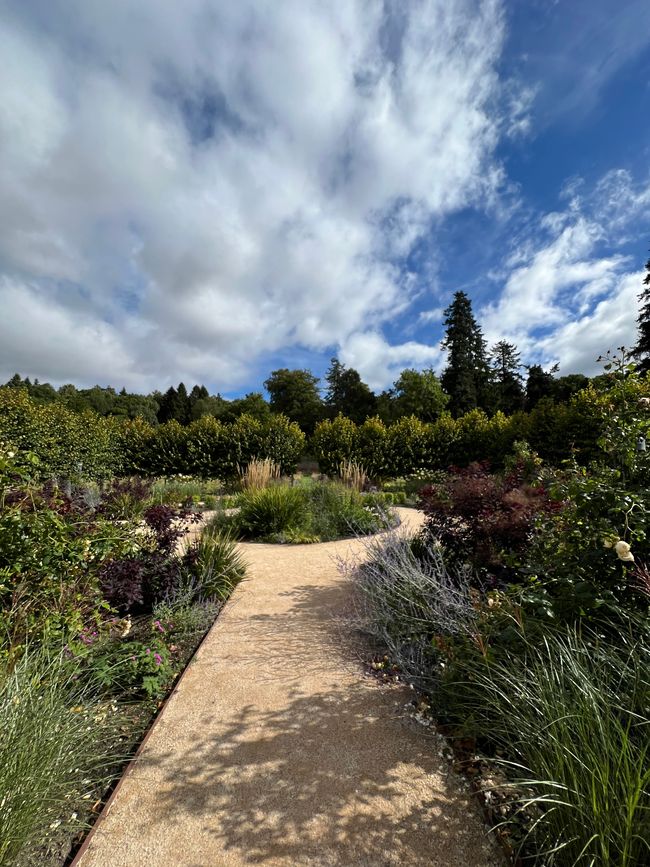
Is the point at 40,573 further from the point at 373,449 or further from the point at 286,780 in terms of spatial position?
the point at 373,449

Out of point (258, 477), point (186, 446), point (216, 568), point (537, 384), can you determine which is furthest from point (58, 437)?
point (537, 384)

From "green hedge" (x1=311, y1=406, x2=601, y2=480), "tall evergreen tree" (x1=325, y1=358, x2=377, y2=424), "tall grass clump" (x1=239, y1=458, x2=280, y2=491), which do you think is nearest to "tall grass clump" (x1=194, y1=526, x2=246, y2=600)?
"tall grass clump" (x1=239, y1=458, x2=280, y2=491)

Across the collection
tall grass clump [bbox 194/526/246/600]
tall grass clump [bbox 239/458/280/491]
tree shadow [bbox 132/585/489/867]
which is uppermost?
tall grass clump [bbox 239/458/280/491]

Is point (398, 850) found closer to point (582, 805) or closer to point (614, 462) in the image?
point (582, 805)

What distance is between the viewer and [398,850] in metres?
1.34

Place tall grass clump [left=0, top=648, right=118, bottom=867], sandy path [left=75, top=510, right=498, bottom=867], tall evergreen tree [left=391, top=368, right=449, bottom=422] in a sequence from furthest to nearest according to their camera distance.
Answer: tall evergreen tree [left=391, top=368, right=449, bottom=422]
sandy path [left=75, top=510, right=498, bottom=867]
tall grass clump [left=0, top=648, right=118, bottom=867]

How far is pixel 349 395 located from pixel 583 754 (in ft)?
99.9

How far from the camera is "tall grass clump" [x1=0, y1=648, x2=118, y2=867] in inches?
47.3

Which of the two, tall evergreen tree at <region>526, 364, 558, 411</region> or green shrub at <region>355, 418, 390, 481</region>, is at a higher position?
tall evergreen tree at <region>526, 364, 558, 411</region>

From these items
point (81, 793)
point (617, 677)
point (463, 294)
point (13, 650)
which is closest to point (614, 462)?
point (617, 677)

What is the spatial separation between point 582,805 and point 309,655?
1825 mm

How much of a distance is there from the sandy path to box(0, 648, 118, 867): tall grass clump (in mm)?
188

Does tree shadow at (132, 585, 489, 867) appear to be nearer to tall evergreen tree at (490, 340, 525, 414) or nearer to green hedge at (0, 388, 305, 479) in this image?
green hedge at (0, 388, 305, 479)

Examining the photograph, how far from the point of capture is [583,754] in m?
1.24
